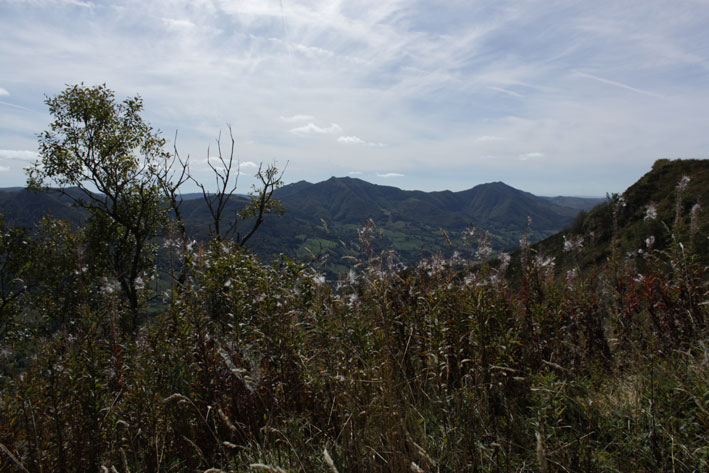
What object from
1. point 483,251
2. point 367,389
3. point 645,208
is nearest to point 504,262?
point 483,251

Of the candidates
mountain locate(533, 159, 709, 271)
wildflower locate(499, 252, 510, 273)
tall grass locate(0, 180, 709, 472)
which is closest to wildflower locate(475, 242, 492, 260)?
tall grass locate(0, 180, 709, 472)

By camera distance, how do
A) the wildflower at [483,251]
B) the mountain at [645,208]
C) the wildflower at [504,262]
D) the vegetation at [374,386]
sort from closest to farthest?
the vegetation at [374,386] → the wildflower at [483,251] → the wildflower at [504,262] → the mountain at [645,208]

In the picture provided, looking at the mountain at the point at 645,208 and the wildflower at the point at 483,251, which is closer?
the wildflower at the point at 483,251

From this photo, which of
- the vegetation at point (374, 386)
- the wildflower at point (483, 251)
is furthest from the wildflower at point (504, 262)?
the wildflower at point (483, 251)

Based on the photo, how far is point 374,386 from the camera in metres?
2.66

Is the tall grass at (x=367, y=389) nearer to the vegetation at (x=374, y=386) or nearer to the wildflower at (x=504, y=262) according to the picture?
the vegetation at (x=374, y=386)

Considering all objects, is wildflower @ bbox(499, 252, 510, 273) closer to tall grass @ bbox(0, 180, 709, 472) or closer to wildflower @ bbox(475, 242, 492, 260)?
tall grass @ bbox(0, 180, 709, 472)

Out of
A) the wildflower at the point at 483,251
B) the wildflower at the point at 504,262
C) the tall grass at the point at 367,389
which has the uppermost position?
the wildflower at the point at 483,251

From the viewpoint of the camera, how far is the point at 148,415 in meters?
3.03

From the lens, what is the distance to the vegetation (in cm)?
231

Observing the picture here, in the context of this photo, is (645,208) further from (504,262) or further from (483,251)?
(483,251)

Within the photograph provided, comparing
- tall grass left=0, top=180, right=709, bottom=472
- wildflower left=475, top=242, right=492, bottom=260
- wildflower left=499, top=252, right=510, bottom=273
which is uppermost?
wildflower left=475, top=242, right=492, bottom=260

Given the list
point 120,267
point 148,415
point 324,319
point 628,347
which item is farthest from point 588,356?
point 120,267

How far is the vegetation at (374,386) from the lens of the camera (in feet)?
7.59
